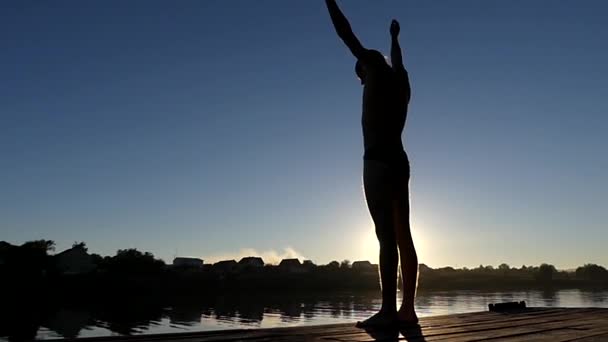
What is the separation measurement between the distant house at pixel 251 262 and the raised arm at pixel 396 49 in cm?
14731

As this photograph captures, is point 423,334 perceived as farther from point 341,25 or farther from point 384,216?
point 341,25

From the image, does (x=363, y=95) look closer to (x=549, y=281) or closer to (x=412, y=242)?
(x=412, y=242)

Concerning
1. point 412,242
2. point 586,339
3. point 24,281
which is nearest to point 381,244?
point 412,242

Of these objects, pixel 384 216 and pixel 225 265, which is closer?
pixel 384 216

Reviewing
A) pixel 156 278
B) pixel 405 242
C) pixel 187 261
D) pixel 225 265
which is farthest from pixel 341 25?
pixel 187 261

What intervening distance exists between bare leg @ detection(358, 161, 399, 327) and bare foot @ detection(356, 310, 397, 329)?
121 mm

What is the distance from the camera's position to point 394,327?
4.59 m

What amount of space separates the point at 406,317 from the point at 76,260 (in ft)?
373

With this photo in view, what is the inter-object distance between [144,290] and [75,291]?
1363 cm

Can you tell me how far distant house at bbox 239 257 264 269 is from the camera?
153 m

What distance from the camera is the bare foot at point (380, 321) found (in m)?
4.62

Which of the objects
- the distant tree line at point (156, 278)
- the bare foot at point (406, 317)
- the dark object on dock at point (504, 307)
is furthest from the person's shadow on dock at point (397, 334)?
the distant tree line at point (156, 278)

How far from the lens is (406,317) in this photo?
5109 millimetres

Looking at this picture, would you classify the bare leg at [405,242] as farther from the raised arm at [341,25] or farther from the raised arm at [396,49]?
the raised arm at [341,25]
